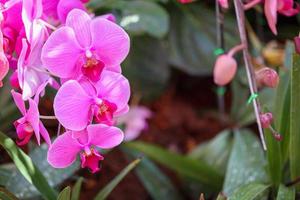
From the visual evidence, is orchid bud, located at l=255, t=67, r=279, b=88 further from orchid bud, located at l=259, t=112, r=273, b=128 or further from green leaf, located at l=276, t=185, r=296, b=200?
green leaf, located at l=276, t=185, r=296, b=200

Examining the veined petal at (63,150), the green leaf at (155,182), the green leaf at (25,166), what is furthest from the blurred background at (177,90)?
the veined petal at (63,150)

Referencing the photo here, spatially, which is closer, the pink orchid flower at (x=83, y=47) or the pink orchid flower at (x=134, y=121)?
the pink orchid flower at (x=83, y=47)

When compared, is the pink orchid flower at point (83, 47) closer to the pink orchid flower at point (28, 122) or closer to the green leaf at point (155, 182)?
the pink orchid flower at point (28, 122)

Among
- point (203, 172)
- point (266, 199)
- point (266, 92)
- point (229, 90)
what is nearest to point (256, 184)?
point (266, 199)

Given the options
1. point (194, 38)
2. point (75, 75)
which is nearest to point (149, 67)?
point (194, 38)

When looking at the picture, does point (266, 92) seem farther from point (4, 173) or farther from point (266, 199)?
point (4, 173)

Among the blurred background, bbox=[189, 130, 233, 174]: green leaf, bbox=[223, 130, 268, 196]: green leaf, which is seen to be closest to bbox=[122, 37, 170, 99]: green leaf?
the blurred background
